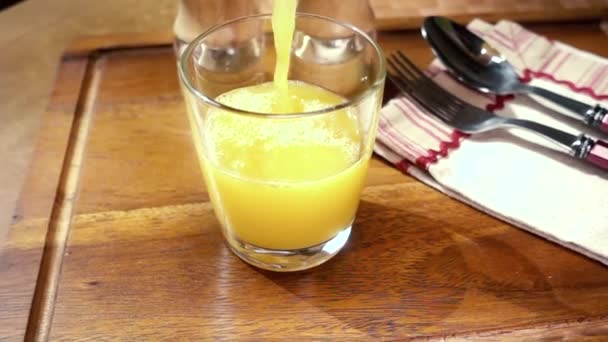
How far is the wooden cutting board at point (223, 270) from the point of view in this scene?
1.69 feet

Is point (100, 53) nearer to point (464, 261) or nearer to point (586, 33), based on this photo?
point (464, 261)

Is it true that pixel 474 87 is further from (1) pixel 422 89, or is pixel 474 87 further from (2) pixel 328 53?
(2) pixel 328 53

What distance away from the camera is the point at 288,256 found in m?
0.56

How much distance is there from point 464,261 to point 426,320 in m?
0.08

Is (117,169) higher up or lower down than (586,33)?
lower down

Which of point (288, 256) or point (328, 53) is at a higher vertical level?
point (328, 53)

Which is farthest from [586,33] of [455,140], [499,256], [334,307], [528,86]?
[334,307]

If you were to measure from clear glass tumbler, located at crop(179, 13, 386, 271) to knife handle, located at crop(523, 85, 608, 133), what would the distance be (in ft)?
0.73

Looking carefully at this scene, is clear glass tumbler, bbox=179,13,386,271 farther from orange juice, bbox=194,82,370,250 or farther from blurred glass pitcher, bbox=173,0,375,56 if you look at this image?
blurred glass pitcher, bbox=173,0,375,56

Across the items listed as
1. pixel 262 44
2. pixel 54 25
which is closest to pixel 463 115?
pixel 262 44

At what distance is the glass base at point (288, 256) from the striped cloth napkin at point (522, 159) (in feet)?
0.45

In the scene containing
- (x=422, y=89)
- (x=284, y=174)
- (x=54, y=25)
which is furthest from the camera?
(x=54, y=25)

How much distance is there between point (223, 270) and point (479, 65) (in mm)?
383

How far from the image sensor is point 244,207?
0.53m
